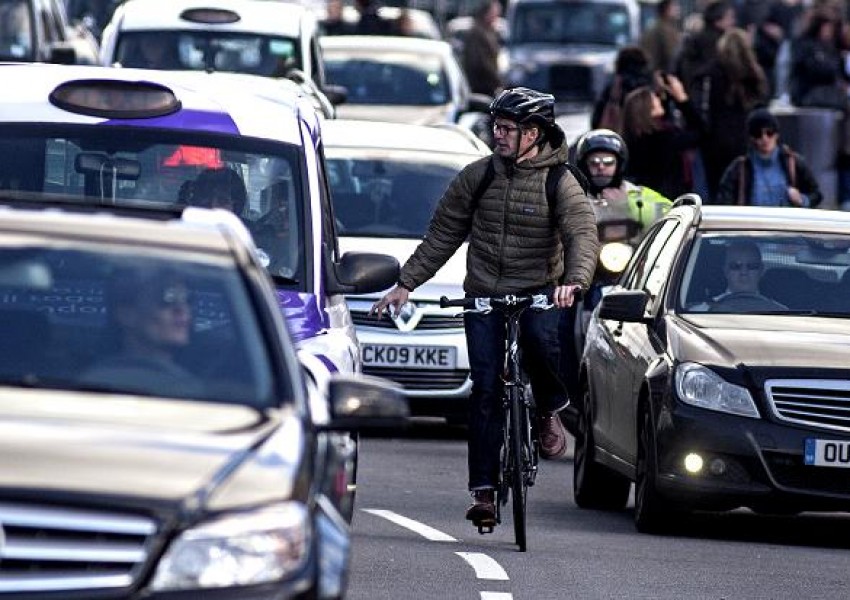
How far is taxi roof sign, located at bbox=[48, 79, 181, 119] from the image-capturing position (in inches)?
442

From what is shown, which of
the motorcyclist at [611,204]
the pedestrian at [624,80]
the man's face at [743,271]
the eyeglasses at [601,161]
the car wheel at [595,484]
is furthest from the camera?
the pedestrian at [624,80]

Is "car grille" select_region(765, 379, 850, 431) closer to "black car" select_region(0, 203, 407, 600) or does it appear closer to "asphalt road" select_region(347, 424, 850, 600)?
"asphalt road" select_region(347, 424, 850, 600)

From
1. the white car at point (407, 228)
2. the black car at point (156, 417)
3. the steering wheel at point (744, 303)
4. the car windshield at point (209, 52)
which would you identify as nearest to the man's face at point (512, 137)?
the steering wheel at point (744, 303)

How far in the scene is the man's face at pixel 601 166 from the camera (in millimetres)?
18531

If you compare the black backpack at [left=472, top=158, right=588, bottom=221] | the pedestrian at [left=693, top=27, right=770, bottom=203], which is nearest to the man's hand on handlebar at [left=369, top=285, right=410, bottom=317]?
the black backpack at [left=472, top=158, right=588, bottom=221]

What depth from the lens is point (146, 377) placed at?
7.60 meters

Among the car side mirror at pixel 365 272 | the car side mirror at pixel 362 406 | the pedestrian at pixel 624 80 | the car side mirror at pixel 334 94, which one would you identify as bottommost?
the car side mirror at pixel 334 94

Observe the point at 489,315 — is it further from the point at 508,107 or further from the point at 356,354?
the point at 356,354

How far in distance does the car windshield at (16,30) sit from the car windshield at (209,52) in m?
3.12

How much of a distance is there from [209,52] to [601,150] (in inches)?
274

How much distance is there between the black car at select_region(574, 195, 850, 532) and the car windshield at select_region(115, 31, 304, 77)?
9437mm

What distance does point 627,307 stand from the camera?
14.1 metres

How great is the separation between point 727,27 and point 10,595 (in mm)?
21333

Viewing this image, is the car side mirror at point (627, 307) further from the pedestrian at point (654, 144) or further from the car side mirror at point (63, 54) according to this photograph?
the car side mirror at point (63, 54)
